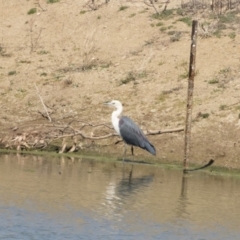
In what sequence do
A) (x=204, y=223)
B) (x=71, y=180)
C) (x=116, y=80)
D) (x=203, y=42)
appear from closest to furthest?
1. (x=204, y=223)
2. (x=71, y=180)
3. (x=116, y=80)
4. (x=203, y=42)

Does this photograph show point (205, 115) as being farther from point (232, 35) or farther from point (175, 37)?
point (175, 37)

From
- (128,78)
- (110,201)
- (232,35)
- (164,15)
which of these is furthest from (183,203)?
(164,15)

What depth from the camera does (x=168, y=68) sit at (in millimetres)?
26531

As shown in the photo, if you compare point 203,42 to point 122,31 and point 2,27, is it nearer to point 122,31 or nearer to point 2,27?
point 122,31

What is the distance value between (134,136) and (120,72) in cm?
752

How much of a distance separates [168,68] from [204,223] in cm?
1279

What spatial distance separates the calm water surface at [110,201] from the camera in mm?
13195

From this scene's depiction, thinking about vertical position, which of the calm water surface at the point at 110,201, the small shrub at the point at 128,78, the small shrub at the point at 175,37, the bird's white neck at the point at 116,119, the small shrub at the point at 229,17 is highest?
the small shrub at the point at 229,17

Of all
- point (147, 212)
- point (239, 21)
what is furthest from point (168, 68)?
point (147, 212)

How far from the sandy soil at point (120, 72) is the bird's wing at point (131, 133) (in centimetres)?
111

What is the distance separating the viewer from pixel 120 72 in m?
26.8

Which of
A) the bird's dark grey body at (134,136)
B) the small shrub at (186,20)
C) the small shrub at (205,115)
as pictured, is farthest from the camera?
the small shrub at (186,20)

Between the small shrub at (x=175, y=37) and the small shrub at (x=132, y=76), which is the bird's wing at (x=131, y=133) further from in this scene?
the small shrub at (x=175, y=37)

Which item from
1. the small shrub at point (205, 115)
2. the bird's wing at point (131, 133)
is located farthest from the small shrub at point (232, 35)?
the bird's wing at point (131, 133)
